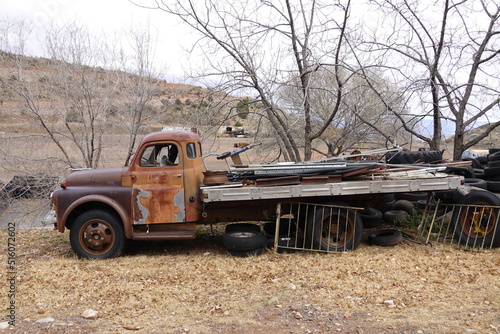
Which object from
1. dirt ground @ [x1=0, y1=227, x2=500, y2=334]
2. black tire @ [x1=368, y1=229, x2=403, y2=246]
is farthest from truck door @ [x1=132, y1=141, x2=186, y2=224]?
black tire @ [x1=368, y1=229, x2=403, y2=246]

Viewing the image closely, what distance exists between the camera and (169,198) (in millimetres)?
7340

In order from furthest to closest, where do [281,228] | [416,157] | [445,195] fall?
[416,157] < [281,228] < [445,195]

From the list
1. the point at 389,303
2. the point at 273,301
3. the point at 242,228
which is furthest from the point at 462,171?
the point at 273,301

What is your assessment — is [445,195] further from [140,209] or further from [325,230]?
[140,209]

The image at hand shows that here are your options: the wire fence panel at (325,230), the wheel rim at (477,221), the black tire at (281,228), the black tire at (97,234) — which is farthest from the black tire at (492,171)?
the black tire at (97,234)

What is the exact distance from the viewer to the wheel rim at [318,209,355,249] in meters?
7.39

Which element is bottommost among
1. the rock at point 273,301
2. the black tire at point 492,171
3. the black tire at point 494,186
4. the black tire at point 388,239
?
the rock at point 273,301

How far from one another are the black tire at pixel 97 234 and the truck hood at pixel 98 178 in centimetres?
48

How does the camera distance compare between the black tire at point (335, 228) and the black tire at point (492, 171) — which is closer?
the black tire at point (335, 228)

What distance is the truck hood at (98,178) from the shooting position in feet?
24.3

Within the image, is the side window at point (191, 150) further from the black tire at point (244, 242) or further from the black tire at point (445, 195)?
the black tire at point (445, 195)

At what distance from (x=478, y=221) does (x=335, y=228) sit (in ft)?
7.93

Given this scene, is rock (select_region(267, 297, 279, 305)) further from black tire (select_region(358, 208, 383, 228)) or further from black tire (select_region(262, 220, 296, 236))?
black tire (select_region(358, 208, 383, 228))

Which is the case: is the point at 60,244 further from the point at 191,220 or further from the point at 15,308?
the point at 15,308
